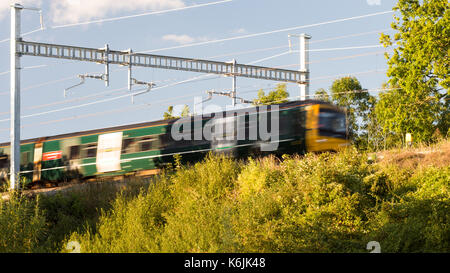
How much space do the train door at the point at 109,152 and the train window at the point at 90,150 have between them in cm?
23

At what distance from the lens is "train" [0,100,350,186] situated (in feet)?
76.6

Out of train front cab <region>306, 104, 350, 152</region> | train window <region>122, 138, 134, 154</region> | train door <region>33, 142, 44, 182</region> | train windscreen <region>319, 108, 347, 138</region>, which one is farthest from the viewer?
train door <region>33, 142, 44, 182</region>

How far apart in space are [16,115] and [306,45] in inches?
644

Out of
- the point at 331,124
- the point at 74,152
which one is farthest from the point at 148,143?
the point at 331,124

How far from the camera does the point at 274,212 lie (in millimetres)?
14906

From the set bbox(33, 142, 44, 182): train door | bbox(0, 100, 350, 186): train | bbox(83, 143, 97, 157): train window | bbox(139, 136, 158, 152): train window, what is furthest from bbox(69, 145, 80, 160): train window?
bbox(139, 136, 158, 152): train window

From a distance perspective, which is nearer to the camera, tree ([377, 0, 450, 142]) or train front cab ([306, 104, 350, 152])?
train front cab ([306, 104, 350, 152])

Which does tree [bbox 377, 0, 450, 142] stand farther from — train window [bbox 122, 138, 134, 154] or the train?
train window [bbox 122, 138, 134, 154]

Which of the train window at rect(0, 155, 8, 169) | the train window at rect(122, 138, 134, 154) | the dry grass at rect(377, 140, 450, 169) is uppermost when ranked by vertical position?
the train window at rect(122, 138, 134, 154)

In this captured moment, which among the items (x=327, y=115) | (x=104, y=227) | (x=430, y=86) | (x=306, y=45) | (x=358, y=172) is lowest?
(x=104, y=227)

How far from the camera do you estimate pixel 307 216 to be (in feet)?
47.1

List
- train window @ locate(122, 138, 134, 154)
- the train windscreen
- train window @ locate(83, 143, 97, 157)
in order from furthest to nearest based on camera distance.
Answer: train window @ locate(83, 143, 97, 157) < train window @ locate(122, 138, 134, 154) < the train windscreen
